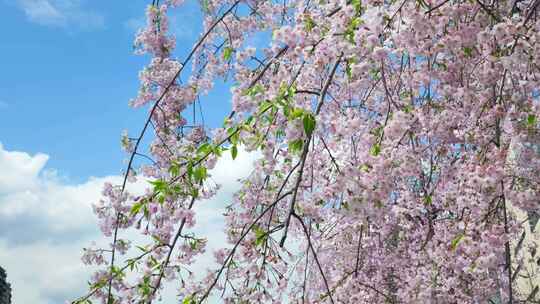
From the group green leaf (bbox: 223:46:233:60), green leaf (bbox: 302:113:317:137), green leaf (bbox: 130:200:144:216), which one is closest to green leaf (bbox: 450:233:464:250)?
green leaf (bbox: 302:113:317:137)

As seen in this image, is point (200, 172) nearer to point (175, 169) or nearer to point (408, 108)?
point (175, 169)

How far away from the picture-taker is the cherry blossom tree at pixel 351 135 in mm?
3791

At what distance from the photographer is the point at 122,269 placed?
4906 mm

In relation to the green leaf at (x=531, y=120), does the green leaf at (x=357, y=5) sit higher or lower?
higher

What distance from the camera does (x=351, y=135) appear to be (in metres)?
5.00

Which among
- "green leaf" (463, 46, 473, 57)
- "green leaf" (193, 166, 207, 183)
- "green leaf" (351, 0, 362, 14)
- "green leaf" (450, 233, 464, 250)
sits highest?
"green leaf" (463, 46, 473, 57)

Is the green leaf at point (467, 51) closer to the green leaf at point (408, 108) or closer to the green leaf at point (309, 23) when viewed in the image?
the green leaf at point (408, 108)

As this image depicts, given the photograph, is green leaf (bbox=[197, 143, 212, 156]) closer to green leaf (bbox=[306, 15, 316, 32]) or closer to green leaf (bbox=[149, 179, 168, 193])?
green leaf (bbox=[149, 179, 168, 193])

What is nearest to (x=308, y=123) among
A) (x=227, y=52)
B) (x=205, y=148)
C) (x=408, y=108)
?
(x=205, y=148)

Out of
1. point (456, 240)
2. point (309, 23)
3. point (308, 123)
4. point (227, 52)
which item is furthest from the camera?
point (227, 52)

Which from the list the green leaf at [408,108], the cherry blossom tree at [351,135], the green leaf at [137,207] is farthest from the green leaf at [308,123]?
the green leaf at [408,108]

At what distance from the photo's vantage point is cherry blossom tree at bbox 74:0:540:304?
3.79 m

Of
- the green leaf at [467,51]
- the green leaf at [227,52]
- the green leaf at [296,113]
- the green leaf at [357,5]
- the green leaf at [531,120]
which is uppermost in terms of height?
the green leaf at [227,52]

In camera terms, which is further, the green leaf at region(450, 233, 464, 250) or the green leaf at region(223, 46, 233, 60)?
the green leaf at region(223, 46, 233, 60)
